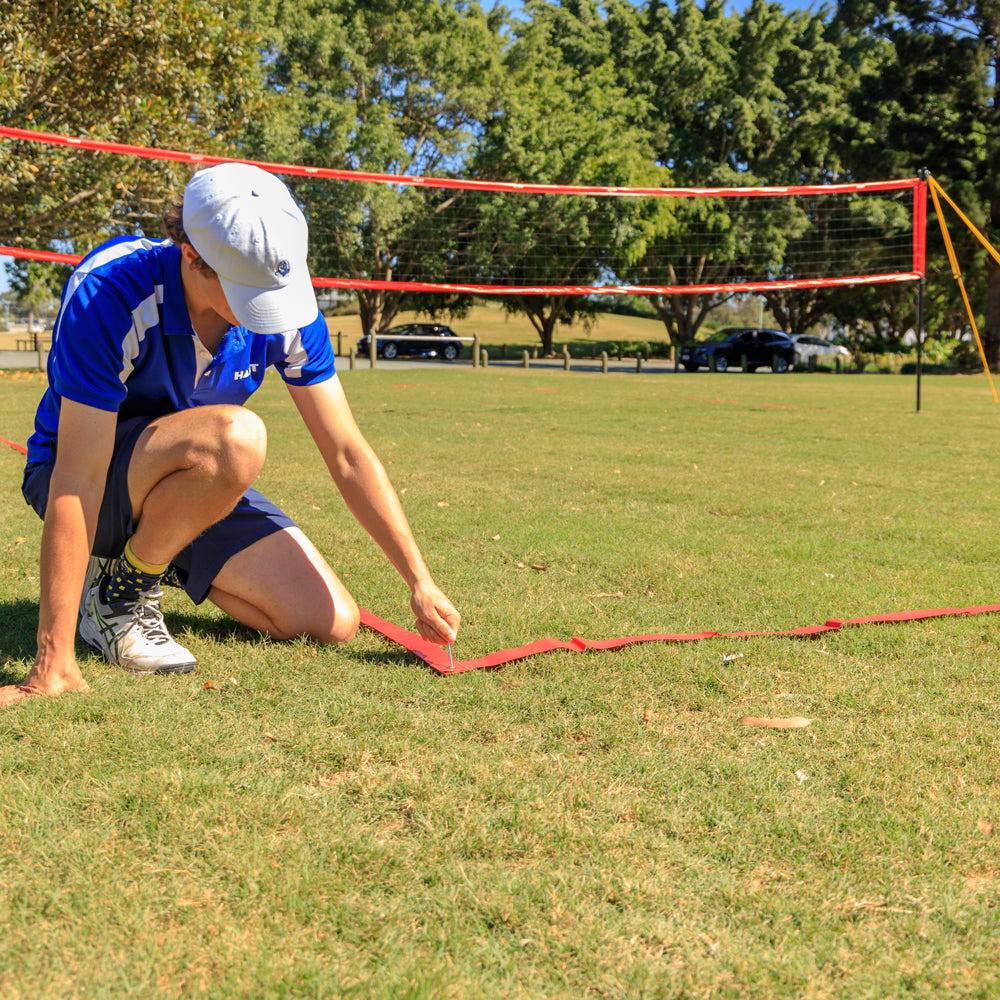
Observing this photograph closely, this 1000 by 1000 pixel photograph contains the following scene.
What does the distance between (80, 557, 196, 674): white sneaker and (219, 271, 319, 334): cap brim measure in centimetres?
112

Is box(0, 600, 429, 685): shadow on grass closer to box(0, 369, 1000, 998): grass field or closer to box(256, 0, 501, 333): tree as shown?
box(0, 369, 1000, 998): grass field

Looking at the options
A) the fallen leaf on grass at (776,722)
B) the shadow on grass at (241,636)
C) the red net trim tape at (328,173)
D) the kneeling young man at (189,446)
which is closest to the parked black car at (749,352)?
the red net trim tape at (328,173)

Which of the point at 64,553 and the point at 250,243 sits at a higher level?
the point at 250,243

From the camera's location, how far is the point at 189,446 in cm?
295

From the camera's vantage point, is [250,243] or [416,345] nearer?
[250,243]

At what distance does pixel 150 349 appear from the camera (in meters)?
2.92

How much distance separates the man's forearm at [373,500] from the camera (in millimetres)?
3074

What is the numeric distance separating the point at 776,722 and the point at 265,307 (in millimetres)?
1650

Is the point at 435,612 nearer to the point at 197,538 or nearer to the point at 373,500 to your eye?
the point at 373,500

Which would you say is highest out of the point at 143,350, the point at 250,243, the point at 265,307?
the point at 250,243

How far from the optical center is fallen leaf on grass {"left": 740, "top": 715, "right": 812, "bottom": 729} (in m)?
2.77

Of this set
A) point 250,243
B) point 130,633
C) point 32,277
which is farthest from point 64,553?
point 32,277

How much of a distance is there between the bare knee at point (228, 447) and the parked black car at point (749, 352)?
32368mm

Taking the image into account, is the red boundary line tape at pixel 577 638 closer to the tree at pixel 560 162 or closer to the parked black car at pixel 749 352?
the tree at pixel 560 162
